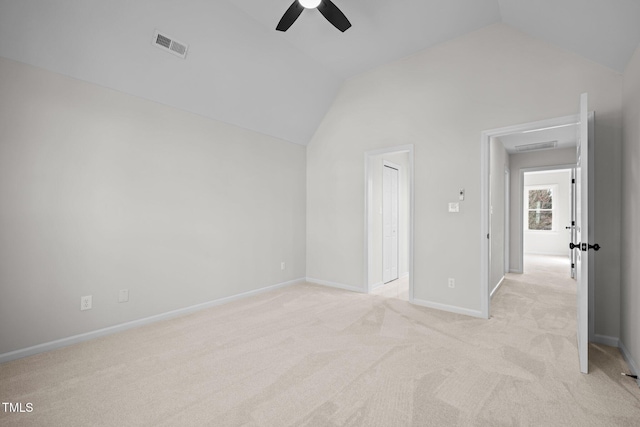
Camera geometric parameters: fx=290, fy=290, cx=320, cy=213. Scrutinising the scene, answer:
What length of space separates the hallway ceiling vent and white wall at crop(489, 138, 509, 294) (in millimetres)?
389

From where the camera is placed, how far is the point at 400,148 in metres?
4.00

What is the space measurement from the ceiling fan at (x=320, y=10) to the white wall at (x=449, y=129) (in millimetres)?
1666

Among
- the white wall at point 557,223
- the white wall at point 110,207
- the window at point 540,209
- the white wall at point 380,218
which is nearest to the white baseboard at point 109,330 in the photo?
the white wall at point 110,207

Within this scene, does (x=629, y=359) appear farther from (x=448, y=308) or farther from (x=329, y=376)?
(x=329, y=376)

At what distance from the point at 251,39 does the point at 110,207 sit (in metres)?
2.33

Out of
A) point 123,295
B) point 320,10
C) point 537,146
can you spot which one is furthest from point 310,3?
point 537,146

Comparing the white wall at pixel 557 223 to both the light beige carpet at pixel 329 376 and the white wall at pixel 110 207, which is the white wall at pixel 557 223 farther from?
the white wall at pixel 110 207

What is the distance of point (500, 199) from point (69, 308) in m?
6.36

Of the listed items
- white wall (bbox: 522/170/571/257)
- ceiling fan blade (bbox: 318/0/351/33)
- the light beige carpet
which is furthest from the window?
→ ceiling fan blade (bbox: 318/0/351/33)

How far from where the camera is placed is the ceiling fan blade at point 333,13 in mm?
2400

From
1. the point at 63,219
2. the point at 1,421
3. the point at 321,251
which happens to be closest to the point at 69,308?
the point at 63,219

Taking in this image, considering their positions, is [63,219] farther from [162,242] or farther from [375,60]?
[375,60]

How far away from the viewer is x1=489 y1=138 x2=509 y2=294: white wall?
452 cm

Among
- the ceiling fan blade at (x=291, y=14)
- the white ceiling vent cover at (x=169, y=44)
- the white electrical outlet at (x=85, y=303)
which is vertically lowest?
the white electrical outlet at (x=85, y=303)
